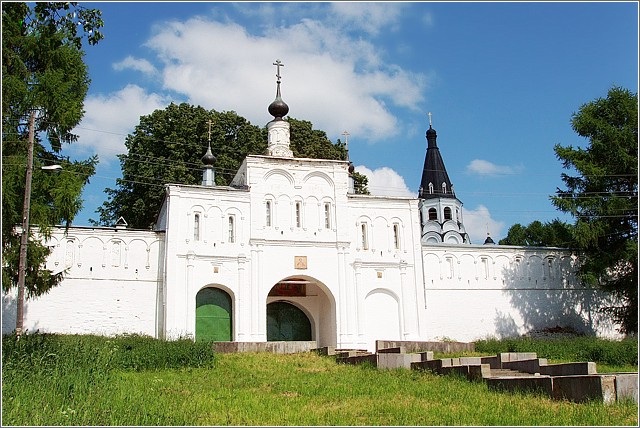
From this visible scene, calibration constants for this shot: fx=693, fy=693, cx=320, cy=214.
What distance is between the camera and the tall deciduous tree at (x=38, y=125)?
1388 cm

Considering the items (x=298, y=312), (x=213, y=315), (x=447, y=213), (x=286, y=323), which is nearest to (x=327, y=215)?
(x=298, y=312)

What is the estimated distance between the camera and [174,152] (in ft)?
114

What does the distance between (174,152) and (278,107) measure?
8.27 m

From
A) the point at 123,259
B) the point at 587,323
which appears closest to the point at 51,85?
the point at 123,259

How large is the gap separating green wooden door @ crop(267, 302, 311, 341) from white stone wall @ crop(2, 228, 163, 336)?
4837 mm

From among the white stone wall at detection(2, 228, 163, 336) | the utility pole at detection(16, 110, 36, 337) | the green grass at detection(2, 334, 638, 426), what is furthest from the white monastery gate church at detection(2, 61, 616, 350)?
the green grass at detection(2, 334, 638, 426)

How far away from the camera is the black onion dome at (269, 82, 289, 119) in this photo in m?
28.8

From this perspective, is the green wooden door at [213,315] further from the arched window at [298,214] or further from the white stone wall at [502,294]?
the white stone wall at [502,294]

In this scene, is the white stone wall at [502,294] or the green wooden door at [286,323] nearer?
the green wooden door at [286,323]

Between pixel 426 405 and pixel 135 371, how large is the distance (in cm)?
770

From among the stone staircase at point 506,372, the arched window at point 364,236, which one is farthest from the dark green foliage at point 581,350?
A: the arched window at point 364,236

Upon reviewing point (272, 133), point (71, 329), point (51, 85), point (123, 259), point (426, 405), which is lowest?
point (426, 405)

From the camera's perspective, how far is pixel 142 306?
2506cm

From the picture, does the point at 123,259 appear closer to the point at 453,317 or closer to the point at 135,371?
the point at 135,371
